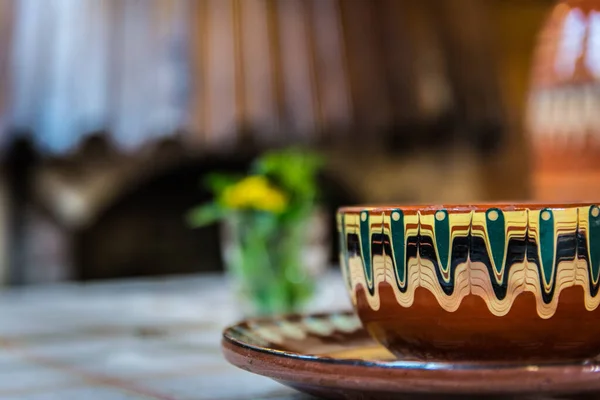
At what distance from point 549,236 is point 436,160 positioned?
7.13 feet

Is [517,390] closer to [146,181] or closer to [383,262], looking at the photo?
[383,262]

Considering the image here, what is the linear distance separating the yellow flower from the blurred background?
2.69 ft

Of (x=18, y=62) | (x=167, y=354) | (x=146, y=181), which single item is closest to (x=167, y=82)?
(x=18, y=62)

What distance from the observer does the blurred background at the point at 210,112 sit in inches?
71.9

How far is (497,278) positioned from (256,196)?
56cm

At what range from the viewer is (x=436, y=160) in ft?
8.00

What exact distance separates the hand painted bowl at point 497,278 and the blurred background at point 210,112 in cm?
136

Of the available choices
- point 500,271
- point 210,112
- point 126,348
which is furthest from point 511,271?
point 210,112

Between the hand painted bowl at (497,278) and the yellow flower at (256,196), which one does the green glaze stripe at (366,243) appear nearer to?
the hand painted bowl at (497,278)

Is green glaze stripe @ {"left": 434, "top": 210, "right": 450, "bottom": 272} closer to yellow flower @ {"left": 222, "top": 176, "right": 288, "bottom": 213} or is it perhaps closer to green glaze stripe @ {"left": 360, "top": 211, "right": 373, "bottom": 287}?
green glaze stripe @ {"left": 360, "top": 211, "right": 373, "bottom": 287}

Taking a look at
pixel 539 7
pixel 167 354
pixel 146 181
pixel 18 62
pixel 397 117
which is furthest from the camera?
pixel 539 7

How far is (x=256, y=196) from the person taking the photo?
85 centimetres

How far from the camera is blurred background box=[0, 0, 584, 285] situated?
5.99ft

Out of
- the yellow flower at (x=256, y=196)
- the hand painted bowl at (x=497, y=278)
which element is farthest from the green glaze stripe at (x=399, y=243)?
the yellow flower at (x=256, y=196)
